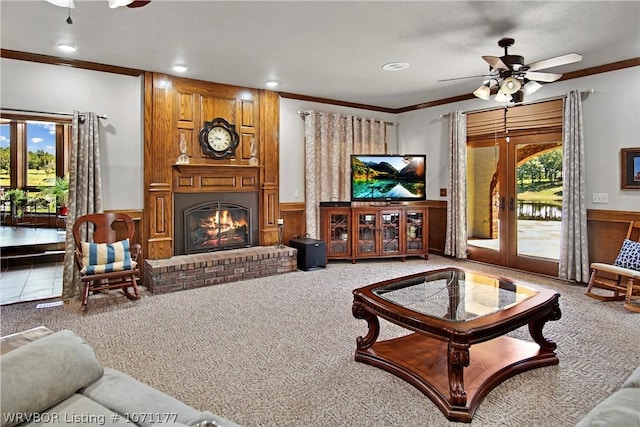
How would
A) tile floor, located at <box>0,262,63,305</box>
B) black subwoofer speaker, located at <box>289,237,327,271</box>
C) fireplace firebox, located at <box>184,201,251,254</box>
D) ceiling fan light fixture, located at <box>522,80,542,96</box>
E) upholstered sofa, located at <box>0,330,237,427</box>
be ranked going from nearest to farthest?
upholstered sofa, located at <box>0,330,237,427</box> → ceiling fan light fixture, located at <box>522,80,542,96</box> → tile floor, located at <box>0,262,63,305</box> → fireplace firebox, located at <box>184,201,251,254</box> → black subwoofer speaker, located at <box>289,237,327,271</box>

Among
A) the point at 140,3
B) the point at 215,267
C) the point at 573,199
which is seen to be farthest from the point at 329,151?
the point at 140,3

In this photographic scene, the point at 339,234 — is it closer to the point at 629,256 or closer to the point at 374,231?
the point at 374,231

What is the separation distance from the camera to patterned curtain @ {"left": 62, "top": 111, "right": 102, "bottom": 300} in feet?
14.2

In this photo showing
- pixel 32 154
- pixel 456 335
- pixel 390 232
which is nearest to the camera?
pixel 456 335

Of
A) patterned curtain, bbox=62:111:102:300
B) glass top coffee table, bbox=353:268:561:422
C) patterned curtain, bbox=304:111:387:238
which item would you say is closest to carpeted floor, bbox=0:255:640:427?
glass top coffee table, bbox=353:268:561:422

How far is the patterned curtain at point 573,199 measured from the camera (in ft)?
15.6

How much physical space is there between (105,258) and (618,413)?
13.8ft

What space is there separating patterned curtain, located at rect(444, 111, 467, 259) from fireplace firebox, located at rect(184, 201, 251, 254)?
123 inches

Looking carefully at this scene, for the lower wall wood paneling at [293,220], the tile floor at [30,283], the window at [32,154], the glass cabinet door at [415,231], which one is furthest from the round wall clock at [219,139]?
the window at [32,154]

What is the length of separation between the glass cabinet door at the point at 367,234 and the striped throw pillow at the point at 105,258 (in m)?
3.21

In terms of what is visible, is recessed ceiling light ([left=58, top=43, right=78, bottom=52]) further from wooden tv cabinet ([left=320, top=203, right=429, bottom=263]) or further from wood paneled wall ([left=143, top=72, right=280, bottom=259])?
wooden tv cabinet ([left=320, top=203, right=429, bottom=263])

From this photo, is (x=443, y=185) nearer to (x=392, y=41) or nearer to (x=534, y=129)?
(x=534, y=129)

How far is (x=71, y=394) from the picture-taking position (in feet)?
4.42

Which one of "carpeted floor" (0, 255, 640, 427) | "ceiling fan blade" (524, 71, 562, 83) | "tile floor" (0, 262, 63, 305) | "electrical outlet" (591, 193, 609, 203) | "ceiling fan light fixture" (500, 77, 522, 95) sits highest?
"ceiling fan blade" (524, 71, 562, 83)
